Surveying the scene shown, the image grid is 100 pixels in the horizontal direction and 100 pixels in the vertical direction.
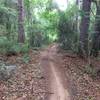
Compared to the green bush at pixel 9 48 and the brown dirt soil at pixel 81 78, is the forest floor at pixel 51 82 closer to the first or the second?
the brown dirt soil at pixel 81 78

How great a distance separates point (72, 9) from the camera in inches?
744

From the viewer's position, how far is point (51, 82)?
9.71m

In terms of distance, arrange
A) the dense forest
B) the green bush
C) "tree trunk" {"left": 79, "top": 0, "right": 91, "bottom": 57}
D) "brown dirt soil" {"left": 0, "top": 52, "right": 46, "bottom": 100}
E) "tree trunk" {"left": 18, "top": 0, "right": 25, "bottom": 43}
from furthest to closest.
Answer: "tree trunk" {"left": 18, "top": 0, "right": 25, "bottom": 43}
the green bush
"tree trunk" {"left": 79, "top": 0, "right": 91, "bottom": 57}
the dense forest
"brown dirt soil" {"left": 0, "top": 52, "right": 46, "bottom": 100}

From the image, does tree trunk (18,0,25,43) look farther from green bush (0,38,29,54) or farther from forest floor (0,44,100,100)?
forest floor (0,44,100,100)

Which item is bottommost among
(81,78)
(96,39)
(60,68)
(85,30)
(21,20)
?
(81,78)

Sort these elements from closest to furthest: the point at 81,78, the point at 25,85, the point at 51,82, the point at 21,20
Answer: the point at 25,85 < the point at 51,82 < the point at 81,78 < the point at 21,20

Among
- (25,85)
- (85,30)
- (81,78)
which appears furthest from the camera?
(85,30)

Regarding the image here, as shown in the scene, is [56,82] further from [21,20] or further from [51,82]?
[21,20]

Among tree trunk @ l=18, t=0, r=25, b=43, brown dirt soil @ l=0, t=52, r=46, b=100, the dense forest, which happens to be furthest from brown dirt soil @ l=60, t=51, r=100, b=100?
tree trunk @ l=18, t=0, r=25, b=43

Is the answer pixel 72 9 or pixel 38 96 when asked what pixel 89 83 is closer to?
pixel 38 96

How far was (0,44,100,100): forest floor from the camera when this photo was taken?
8384 millimetres

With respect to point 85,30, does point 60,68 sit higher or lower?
lower

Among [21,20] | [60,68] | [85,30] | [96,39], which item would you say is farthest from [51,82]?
[21,20]

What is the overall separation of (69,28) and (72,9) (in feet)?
5.44
